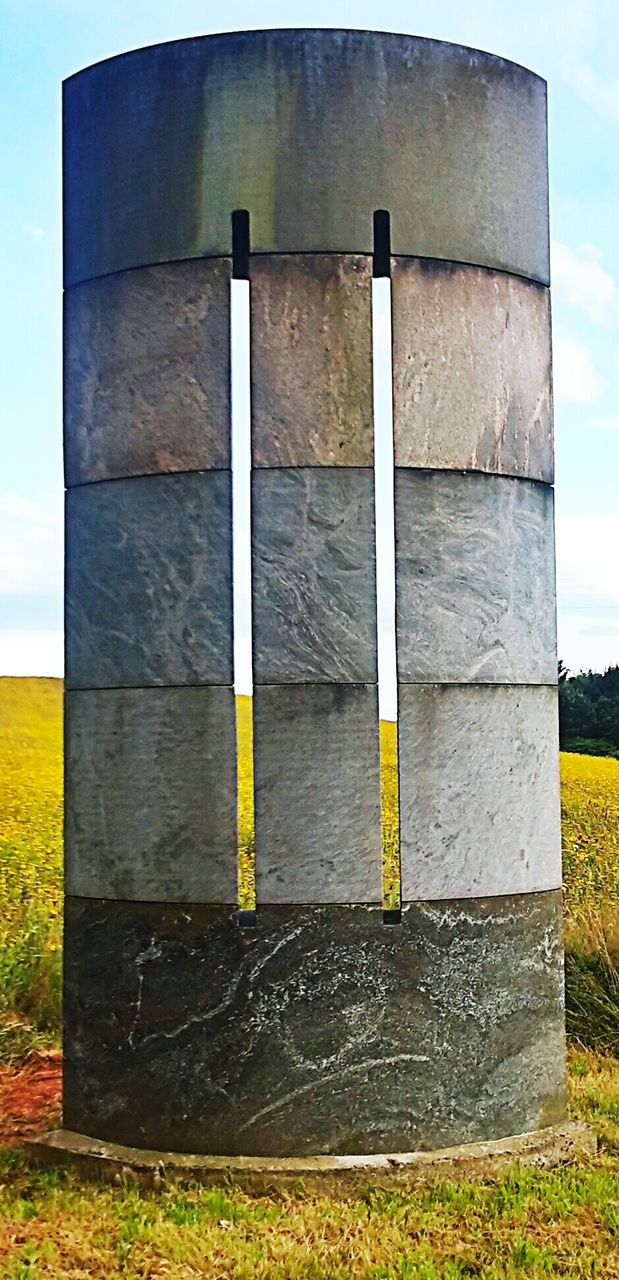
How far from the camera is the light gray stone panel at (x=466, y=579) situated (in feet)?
22.0

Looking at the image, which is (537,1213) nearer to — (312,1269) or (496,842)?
(312,1269)

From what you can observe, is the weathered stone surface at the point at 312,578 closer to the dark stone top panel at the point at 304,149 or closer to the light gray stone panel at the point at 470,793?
the light gray stone panel at the point at 470,793

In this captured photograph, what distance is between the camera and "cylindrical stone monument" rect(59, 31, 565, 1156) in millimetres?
6527

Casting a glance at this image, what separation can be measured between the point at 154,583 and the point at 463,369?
1.76 meters

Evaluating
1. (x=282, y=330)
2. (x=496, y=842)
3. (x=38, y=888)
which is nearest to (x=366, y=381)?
(x=282, y=330)

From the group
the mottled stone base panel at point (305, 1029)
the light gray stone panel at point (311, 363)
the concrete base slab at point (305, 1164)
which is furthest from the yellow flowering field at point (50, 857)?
the light gray stone panel at point (311, 363)

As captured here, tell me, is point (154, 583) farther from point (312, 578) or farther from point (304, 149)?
point (304, 149)

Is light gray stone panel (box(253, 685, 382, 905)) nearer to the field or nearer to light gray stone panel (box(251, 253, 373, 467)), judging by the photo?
light gray stone panel (box(251, 253, 373, 467))

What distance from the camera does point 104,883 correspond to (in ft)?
22.5

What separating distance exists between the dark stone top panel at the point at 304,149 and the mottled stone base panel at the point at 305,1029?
10.2ft

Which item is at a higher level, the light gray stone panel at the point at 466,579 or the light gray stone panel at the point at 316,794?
the light gray stone panel at the point at 466,579

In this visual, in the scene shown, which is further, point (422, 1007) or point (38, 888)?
point (38, 888)

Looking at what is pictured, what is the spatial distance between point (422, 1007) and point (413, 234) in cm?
353

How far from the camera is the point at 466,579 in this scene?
6.82 metres
